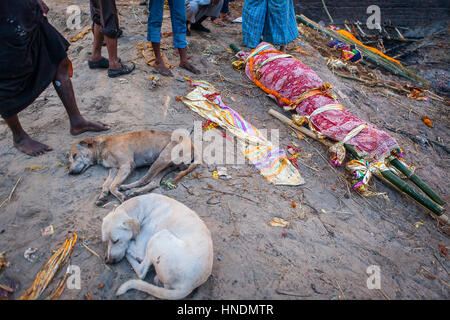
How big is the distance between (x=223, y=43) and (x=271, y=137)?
12.5 feet

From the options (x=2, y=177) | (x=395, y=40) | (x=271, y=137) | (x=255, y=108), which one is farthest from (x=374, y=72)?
(x=2, y=177)

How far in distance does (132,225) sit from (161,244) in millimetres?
368

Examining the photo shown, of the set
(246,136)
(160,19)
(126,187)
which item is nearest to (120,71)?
(160,19)

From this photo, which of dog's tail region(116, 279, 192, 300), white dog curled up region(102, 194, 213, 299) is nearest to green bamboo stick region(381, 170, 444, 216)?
white dog curled up region(102, 194, 213, 299)

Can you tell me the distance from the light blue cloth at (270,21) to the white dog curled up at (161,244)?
5350 millimetres

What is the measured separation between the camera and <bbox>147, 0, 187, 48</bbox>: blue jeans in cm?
458

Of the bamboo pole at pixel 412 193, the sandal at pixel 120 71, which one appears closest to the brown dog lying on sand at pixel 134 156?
the sandal at pixel 120 71

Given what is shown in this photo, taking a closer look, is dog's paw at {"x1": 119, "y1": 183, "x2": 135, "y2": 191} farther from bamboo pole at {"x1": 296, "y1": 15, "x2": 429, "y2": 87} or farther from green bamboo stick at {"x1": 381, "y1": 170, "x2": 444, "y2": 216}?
bamboo pole at {"x1": 296, "y1": 15, "x2": 429, "y2": 87}

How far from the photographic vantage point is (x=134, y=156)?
334 cm

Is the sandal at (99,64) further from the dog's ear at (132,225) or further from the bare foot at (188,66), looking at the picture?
the dog's ear at (132,225)

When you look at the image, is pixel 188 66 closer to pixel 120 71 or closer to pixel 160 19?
pixel 160 19

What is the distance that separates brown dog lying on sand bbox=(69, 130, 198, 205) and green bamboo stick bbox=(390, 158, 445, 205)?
299 centimetres
